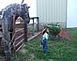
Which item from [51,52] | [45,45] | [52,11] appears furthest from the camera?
[52,11]

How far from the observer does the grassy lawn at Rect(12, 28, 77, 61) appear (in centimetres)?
928

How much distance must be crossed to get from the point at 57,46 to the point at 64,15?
564 centimetres

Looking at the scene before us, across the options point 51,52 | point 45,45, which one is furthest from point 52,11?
point 45,45

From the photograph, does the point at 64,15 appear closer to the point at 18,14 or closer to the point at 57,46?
the point at 57,46

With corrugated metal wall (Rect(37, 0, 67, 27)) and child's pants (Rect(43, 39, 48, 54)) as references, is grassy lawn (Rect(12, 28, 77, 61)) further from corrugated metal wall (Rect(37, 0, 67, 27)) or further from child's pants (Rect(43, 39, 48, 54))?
corrugated metal wall (Rect(37, 0, 67, 27))

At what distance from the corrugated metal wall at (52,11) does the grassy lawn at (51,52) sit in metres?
4.51

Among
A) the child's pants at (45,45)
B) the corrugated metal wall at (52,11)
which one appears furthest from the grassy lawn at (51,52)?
the corrugated metal wall at (52,11)

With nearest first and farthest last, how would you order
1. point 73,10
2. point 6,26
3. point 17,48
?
point 6,26
point 17,48
point 73,10

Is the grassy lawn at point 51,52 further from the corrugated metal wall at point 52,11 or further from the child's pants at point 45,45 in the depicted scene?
the corrugated metal wall at point 52,11

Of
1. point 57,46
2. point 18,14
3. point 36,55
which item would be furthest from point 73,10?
point 18,14

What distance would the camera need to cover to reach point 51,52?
1012cm

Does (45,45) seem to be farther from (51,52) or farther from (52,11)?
(52,11)

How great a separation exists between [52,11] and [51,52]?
22.2ft

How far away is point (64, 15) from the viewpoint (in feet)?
54.9
